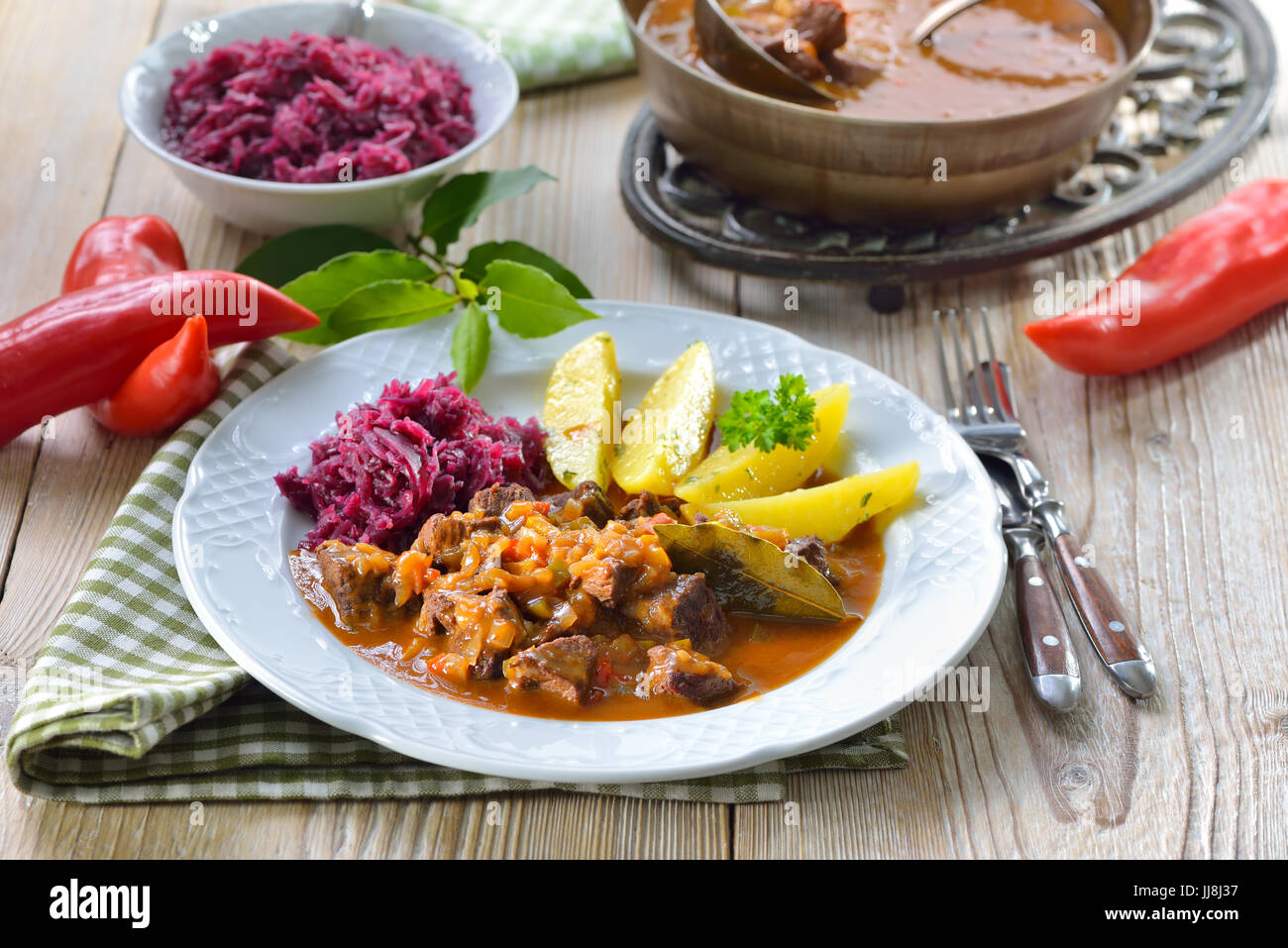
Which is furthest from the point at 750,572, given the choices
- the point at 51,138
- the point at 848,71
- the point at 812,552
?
the point at 51,138

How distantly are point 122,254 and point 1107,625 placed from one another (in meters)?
3.46

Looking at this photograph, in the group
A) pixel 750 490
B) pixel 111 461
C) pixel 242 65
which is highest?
pixel 242 65

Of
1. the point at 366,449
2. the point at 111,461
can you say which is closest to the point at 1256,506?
the point at 366,449

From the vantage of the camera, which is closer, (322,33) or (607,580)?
(607,580)

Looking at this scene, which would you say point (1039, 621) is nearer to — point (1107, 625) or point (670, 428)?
point (1107, 625)

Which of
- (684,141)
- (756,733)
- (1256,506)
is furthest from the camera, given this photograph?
(684,141)

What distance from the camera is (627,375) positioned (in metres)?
4.20

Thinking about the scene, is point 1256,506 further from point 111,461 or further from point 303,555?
point 111,461

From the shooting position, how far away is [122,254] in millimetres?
4375

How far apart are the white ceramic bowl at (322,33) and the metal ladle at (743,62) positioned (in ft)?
2.76

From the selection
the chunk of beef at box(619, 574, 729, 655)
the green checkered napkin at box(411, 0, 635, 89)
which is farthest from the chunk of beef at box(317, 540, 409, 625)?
the green checkered napkin at box(411, 0, 635, 89)

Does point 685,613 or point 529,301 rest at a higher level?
point 529,301

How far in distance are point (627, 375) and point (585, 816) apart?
1678 millimetres

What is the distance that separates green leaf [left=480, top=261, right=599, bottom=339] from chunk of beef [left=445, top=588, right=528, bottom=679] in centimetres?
124
